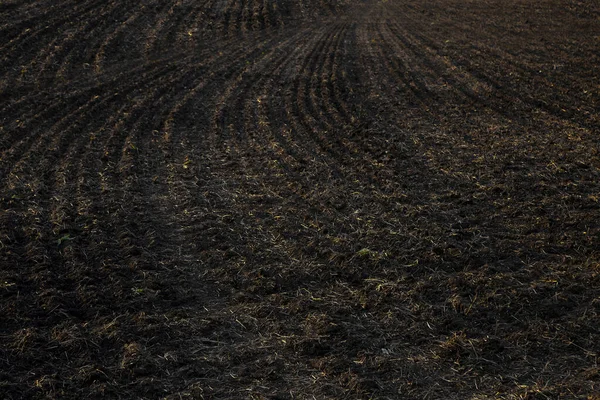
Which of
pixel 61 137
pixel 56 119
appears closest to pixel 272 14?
pixel 56 119

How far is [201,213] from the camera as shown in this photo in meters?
8.68

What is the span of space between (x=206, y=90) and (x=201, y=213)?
6432 millimetres

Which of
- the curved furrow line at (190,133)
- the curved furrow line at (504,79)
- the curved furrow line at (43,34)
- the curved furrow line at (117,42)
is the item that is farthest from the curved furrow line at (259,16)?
the curved furrow line at (504,79)

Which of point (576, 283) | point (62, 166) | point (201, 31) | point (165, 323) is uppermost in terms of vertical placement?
point (201, 31)

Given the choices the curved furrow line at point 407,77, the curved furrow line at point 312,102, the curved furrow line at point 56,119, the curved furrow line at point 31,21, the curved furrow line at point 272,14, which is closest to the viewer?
the curved furrow line at point 56,119

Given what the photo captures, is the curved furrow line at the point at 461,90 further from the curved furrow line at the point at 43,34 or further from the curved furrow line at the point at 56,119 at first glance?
the curved furrow line at the point at 43,34

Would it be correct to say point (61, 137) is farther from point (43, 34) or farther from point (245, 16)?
point (245, 16)

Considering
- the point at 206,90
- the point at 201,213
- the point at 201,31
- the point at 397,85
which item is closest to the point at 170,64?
the point at 206,90

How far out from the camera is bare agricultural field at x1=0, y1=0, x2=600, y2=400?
5.60 meters

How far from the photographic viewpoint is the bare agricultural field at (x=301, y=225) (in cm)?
560

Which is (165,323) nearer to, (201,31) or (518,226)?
(518,226)

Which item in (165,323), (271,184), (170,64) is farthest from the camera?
(170,64)

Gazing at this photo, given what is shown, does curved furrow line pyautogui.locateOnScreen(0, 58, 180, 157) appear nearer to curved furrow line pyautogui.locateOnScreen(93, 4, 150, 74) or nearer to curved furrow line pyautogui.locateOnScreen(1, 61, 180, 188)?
curved furrow line pyautogui.locateOnScreen(1, 61, 180, 188)

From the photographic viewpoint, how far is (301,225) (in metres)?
8.19
